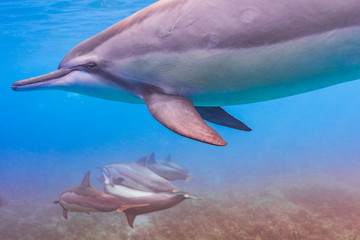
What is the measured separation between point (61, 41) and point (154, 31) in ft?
99.6

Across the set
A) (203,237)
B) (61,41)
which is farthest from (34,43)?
(203,237)

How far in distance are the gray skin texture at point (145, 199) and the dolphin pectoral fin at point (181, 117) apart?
2.87 metres

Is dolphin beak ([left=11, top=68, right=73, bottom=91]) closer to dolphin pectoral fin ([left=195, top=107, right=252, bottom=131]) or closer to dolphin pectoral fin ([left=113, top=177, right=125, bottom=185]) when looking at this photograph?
dolphin pectoral fin ([left=195, top=107, right=252, bottom=131])

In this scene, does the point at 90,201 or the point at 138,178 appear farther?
the point at 138,178

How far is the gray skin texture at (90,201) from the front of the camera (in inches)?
201

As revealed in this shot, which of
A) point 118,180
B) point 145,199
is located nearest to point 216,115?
point 145,199

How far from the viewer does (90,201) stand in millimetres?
5145

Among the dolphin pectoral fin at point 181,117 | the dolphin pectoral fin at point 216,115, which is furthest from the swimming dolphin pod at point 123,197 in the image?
the dolphin pectoral fin at point 181,117

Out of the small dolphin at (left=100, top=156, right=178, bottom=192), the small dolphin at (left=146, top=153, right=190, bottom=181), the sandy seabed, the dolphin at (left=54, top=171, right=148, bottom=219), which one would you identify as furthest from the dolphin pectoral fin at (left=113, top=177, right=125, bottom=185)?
the small dolphin at (left=146, top=153, right=190, bottom=181)

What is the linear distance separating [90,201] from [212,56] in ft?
12.5

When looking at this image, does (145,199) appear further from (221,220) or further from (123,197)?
(221,220)

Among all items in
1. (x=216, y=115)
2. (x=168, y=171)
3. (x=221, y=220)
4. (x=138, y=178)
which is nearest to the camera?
(x=216, y=115)

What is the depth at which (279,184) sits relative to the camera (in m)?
11.3

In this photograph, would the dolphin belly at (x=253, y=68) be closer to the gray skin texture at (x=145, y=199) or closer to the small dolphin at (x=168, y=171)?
the gray skin texture at (x=145, y=199)
